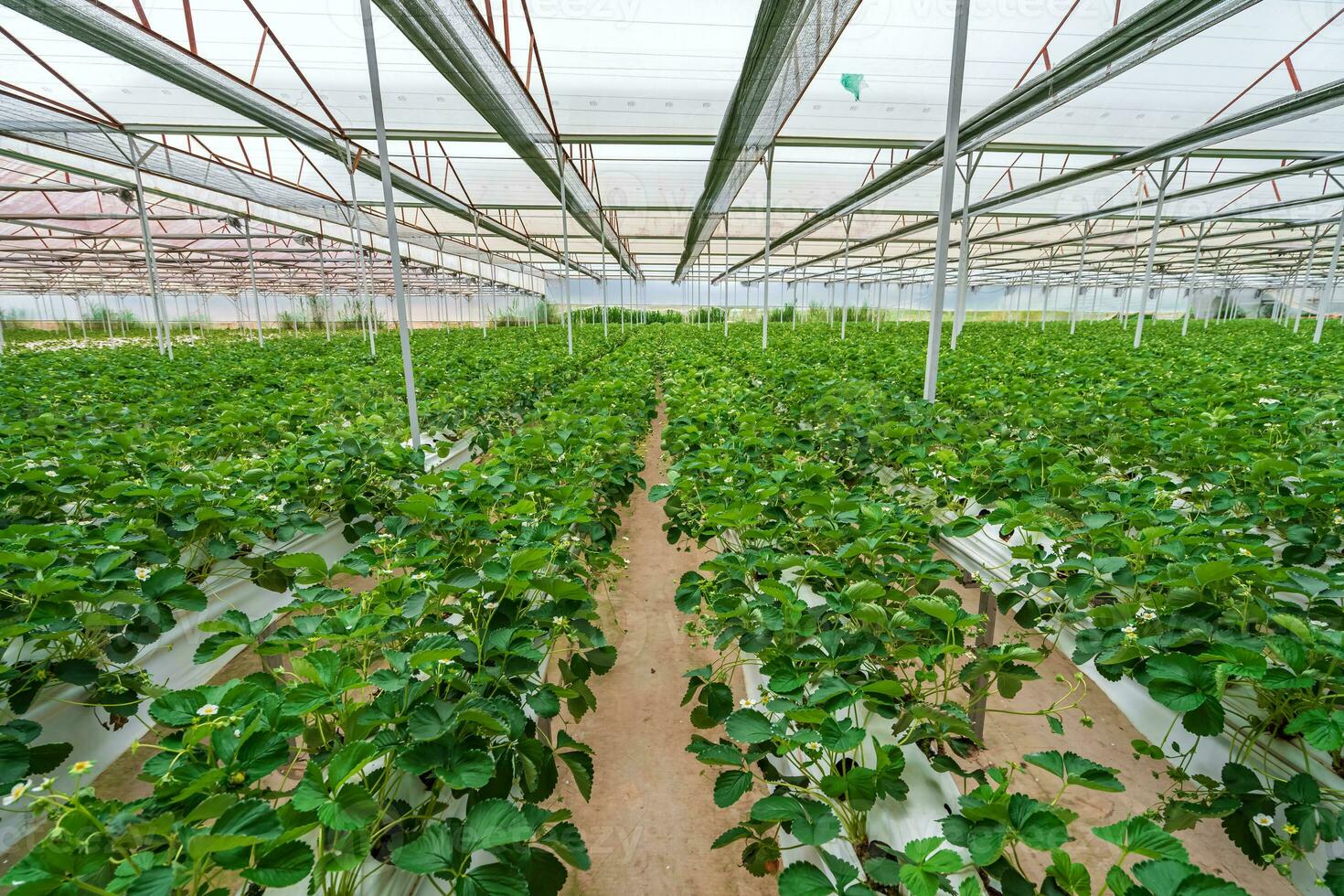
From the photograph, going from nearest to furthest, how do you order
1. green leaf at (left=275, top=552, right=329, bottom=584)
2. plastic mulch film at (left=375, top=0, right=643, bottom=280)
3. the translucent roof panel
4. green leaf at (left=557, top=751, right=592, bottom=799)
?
green leaf at (left=557, top=751, right=592, bottom=799), green leaf at (left=275, top=552, right=329, bottom=584), plastic mulch film at (left=375, top=0, right=643, bottom=280), the translucent roof panel

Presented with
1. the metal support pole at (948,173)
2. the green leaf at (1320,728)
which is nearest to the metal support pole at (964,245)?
the metal support pole at (948,173)

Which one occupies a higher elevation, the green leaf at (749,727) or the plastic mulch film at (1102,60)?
the plastic mulch film at (1102,60)

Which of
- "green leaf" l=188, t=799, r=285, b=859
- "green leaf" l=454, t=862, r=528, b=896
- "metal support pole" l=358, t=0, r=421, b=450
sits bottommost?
"green leaf" l=454, t=862, r=528, b=896

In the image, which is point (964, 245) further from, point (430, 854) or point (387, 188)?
point (430, 854)

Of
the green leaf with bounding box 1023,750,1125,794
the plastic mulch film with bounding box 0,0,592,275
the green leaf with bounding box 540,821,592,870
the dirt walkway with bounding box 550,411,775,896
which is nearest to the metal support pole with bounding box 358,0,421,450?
the plastic mulch film with bounding box 0,0,592,275

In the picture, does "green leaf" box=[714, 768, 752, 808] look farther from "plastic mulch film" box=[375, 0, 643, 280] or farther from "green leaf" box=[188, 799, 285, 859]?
"plastic mulch film" box=[375, 0, 643, 280]

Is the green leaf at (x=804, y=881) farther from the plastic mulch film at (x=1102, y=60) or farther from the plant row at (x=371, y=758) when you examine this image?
the plastic mulch film at (x=1102, y=60)

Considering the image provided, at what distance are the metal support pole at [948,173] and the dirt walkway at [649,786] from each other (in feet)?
10.8

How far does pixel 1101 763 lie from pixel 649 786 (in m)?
2.19

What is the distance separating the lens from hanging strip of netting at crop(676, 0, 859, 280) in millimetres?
4992

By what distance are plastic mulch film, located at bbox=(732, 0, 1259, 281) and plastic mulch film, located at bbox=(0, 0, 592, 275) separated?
7026 millimetres

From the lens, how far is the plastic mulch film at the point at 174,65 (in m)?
5.17

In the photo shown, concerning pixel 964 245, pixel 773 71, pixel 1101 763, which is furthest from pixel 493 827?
pixel 964 245

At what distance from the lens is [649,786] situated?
2596 millimetres
